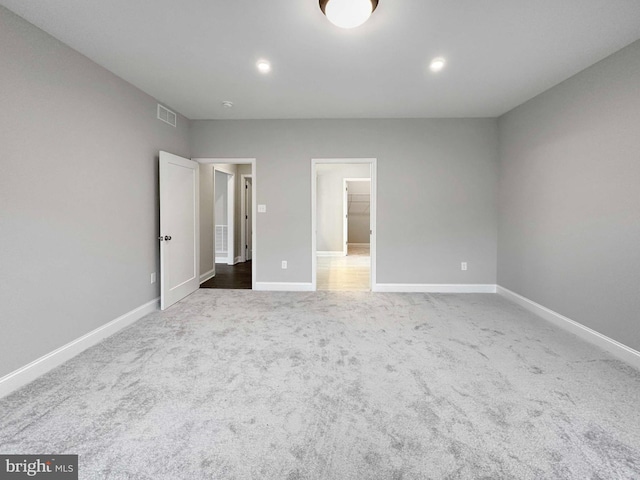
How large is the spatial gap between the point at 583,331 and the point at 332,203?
6.20m

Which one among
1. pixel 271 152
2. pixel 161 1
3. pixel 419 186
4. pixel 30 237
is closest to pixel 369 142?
pixel 419 186

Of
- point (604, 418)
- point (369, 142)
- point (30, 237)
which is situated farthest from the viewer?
point (369, 142)

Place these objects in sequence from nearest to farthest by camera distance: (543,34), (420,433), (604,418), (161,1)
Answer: (420,433)
(604,418)
(161,1)
(543,34)

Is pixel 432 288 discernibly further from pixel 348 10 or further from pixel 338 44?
pixel 348 10

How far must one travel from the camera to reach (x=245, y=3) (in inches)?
77.0

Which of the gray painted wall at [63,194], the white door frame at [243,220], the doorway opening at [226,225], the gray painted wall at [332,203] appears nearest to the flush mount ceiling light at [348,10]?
the gray painted wall at [63,194]

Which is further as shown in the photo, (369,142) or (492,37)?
(369,142)

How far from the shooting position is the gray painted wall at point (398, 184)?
4375 millimetres

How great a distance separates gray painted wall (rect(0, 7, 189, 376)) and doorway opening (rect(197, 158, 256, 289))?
5.50 ft

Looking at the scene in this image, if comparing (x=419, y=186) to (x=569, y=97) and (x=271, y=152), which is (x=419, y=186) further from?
(x=271, y=152)

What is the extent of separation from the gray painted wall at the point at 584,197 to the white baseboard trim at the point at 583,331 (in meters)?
0.05

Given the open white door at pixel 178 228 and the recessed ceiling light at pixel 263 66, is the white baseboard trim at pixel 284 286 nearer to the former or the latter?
the open white door at pixel 178 228

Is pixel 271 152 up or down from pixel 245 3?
down

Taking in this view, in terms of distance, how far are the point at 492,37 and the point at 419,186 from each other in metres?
2.25
